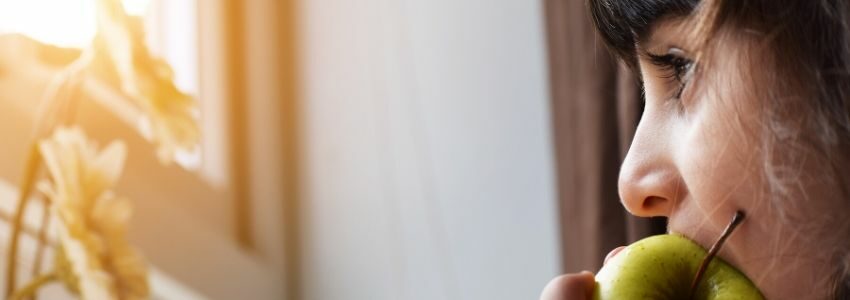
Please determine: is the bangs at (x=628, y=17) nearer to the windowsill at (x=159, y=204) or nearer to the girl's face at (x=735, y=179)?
the girl's face at (x=735, y=179)

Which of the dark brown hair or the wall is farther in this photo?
the wall

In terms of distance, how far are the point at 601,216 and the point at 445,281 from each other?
0.89 feet

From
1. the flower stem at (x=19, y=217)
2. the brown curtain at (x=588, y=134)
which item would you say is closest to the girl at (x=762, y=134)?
the brown curtain at (x=588, y=134)

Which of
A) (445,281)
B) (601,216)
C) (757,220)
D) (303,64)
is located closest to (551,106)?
(601,216)

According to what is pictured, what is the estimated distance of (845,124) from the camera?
499 mm

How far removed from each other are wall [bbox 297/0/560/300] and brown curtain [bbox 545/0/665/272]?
136 millimetres

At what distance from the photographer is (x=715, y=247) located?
0.55 meters

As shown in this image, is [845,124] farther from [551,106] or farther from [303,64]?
[303,64]

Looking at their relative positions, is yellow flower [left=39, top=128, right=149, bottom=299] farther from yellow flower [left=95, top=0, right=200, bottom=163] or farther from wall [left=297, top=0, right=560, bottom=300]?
wall [left=297, top=0, right=560, bottom=300]

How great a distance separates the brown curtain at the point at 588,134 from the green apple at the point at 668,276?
0.97ft

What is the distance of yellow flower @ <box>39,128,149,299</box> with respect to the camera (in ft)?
2.14

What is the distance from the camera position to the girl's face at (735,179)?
53cm

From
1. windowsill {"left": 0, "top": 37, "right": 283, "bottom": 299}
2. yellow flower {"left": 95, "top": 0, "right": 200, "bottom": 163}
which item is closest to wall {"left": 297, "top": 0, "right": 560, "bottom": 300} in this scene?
windowsill {"left": 0, "top": 37, "right": 283, "bottom": 299}

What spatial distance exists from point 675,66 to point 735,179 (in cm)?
8
